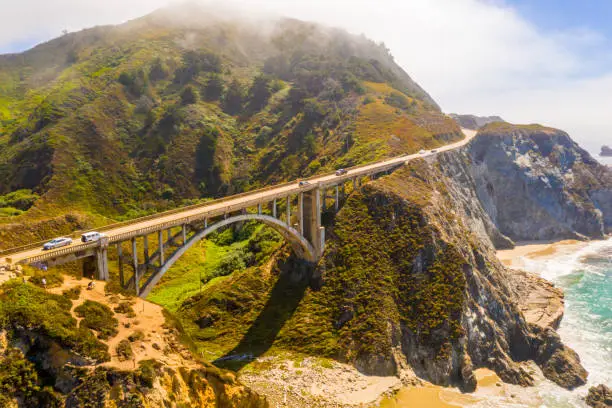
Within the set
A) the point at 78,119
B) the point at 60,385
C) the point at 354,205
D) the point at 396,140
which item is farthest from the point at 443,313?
the point at 78,119

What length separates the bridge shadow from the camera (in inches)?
1614

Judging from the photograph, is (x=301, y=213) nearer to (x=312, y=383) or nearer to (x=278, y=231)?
(x=278, y=231)

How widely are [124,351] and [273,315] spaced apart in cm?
2714

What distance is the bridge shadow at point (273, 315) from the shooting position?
135ft

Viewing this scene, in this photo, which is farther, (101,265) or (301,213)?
(301,213)

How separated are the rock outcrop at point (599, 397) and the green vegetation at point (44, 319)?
45.5 m

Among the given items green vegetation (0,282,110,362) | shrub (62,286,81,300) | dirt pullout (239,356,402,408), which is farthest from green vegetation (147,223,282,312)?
green vegetation (0,282,110,362)

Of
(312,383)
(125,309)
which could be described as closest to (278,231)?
(312,383)

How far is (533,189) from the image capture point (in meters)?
105

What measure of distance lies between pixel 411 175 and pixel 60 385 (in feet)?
193

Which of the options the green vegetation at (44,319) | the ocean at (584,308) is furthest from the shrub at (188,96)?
the green vegetation at (44,319)

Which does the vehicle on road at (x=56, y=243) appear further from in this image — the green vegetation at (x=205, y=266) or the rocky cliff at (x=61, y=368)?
the green vegetation at (x=205, y=266)

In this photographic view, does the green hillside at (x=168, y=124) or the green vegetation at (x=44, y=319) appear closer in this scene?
the green vegetation at (x=44, y=319)

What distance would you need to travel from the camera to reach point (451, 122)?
414ft
